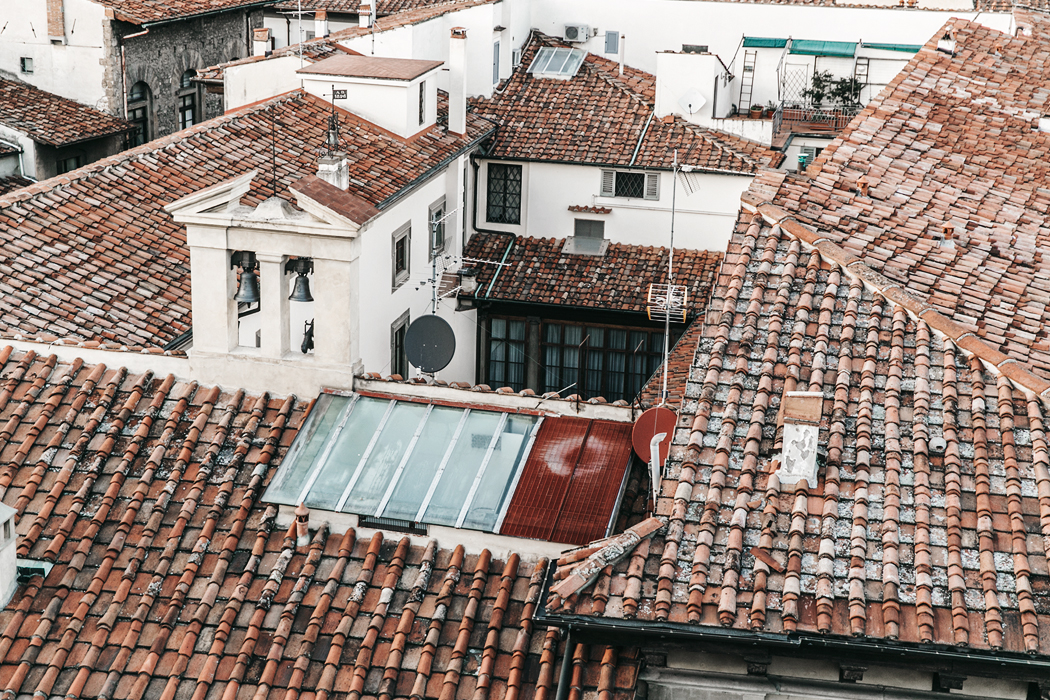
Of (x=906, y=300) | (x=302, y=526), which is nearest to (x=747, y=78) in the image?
(x=906, y=300)

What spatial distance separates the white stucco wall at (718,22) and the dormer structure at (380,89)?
1073cm

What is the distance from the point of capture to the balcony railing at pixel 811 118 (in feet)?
115

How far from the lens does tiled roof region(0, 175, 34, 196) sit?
1238 inches

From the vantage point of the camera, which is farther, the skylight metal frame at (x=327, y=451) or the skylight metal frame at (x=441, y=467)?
the skylight metal frame at (x=327, y=451)

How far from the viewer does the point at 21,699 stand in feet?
36.9

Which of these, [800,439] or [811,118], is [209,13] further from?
[800,439]

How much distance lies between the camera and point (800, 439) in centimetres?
1095

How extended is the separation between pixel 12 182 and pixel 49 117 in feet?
13.4

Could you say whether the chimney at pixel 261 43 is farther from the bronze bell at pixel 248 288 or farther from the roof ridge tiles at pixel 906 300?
the roof ridge tiles at pixel 906 300

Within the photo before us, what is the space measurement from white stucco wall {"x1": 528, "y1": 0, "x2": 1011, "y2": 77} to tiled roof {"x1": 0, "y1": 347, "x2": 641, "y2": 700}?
2691 centimetres

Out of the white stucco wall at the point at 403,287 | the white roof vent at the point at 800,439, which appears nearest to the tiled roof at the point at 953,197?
the white roof vent at the point at 800,439

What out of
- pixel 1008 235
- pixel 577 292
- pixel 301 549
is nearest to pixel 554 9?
pixel 577 292

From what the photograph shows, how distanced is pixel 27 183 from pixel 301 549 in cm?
2334

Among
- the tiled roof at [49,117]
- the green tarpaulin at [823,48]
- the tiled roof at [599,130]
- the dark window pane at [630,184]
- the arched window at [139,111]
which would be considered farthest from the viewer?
the arched window at [139,111]
